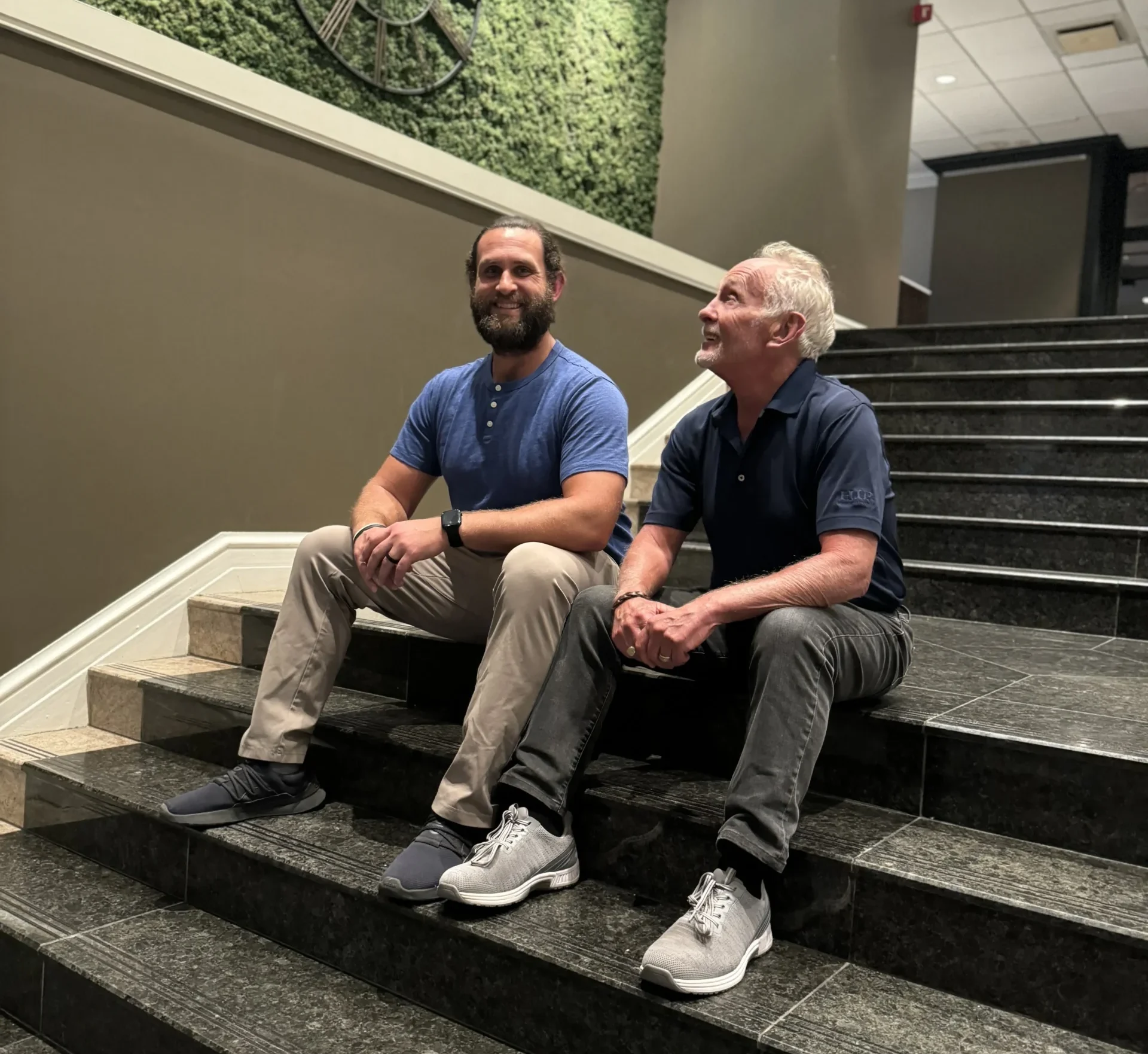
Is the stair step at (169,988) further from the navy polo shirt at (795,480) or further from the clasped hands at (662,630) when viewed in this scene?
the navy polo shirt at (795,480)

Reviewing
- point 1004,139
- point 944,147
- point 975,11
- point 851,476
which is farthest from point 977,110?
point 851,476

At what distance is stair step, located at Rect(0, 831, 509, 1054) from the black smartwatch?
2.44 ft

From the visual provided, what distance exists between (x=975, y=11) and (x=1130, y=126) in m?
2.73

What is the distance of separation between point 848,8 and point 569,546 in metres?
4.26

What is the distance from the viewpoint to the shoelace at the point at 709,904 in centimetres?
129

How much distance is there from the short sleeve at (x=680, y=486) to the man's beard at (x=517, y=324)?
380 millimetres

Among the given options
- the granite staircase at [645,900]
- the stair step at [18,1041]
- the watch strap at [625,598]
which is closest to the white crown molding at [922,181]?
the granite staircase at [645,900]

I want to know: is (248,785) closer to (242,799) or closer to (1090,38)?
(242,799)

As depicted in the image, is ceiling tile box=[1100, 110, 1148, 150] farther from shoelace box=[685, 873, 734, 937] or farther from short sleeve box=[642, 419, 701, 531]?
shoelace box=[685, 873, 734, 937]

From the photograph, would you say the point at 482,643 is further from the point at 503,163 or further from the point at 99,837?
the point at 503,163

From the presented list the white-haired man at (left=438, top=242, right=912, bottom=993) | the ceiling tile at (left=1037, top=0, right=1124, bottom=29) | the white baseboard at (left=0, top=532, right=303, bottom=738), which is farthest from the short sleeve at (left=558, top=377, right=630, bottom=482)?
the ceiling tile at (left=1037, top=0, right=1124, bottom=29)

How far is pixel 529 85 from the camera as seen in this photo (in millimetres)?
3854

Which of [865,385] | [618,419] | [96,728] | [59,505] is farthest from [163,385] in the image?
[865,385]

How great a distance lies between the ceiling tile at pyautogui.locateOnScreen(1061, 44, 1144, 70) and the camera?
673cm
